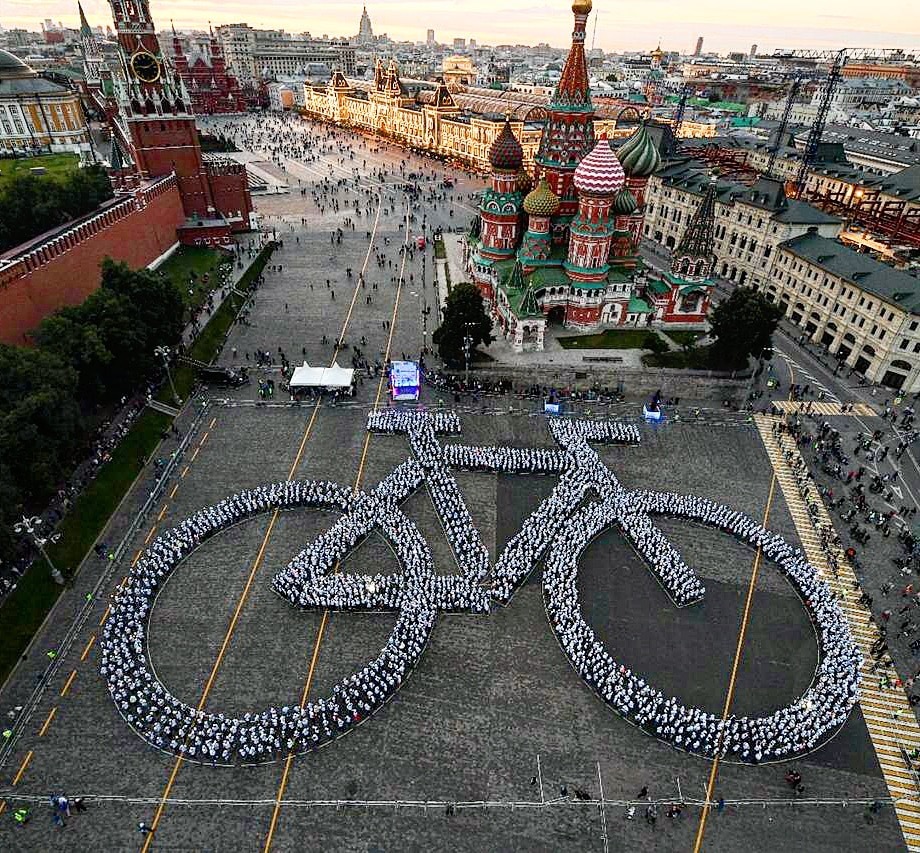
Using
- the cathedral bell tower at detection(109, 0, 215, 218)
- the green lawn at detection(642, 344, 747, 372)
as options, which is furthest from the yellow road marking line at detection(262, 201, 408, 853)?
the cathedral bell tower at detection(109, 0, 215, 218)

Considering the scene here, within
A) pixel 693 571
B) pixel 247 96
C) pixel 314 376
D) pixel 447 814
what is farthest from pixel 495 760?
pixel 247 96

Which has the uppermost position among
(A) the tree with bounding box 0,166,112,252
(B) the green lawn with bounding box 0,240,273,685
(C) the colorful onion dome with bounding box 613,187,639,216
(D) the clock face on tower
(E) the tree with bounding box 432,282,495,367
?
(D) the clock face on tower

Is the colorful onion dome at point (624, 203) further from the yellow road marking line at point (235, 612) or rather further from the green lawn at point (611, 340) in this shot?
the yellow road marking line at point (235, 612)

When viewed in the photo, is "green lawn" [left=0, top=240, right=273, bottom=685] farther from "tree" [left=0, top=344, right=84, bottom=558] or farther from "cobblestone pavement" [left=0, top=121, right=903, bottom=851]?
"tree" [left=0, top=344, right=84, bottom=558]

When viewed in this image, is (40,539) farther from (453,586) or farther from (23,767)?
(453,586)

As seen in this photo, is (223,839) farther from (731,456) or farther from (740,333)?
(740,333)

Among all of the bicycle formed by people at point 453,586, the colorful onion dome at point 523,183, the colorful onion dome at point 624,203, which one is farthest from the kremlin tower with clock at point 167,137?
the bicycle formed by people at point 453,586
